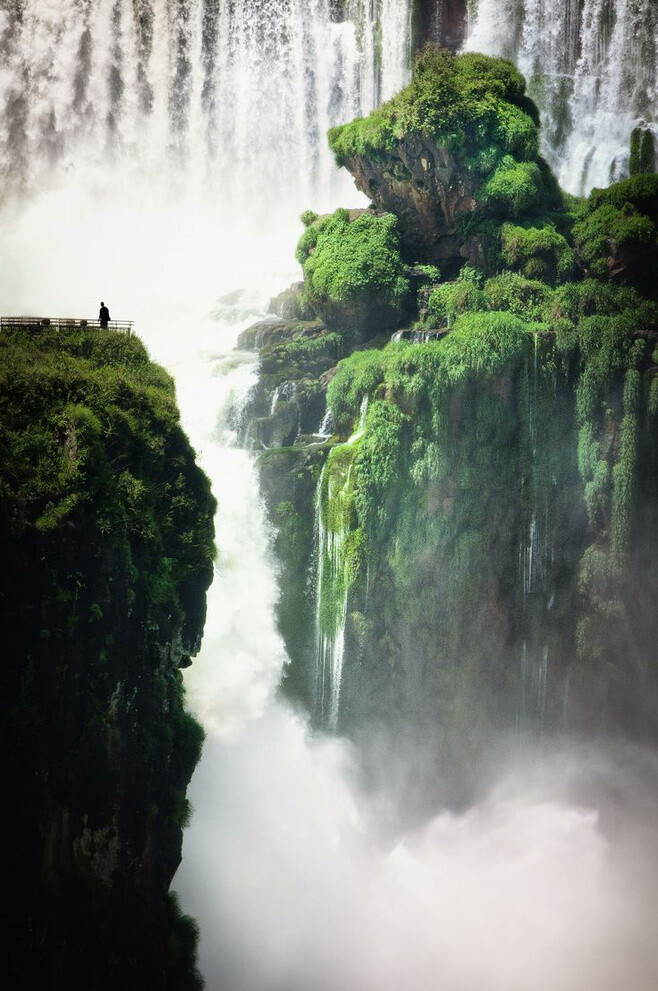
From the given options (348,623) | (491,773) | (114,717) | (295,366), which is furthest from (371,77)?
(114,717)

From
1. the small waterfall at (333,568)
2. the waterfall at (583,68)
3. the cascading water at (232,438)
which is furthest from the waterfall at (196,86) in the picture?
the small waterfall at (333,568)

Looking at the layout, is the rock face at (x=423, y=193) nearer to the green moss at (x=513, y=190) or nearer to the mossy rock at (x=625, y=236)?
the green moss at (x=513, y=190)

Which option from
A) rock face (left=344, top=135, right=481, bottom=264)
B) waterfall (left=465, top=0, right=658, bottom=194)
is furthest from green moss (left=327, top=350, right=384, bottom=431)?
waterfall (left=465, top=0, right=658, bottom=194)

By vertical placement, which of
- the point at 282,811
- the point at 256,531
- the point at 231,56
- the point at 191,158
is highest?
the point at 231,56

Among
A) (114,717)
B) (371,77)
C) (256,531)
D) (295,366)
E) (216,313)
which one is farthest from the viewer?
(371,77)

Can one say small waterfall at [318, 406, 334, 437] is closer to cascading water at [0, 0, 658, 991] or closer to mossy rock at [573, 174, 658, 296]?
cascading water at [0, 0, 658, 991]

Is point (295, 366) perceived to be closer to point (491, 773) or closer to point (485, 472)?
point (485, 472)
